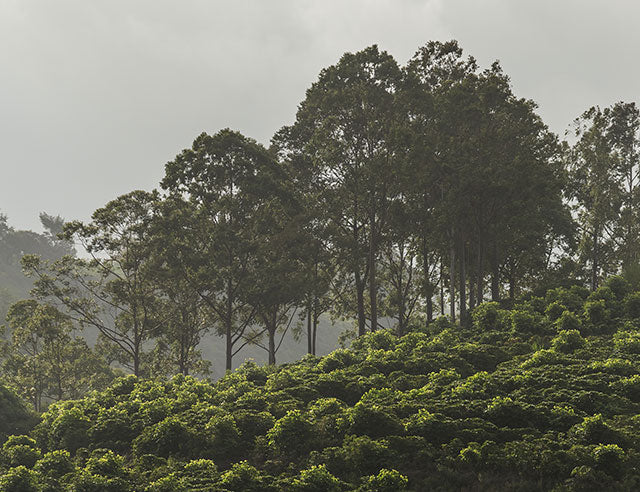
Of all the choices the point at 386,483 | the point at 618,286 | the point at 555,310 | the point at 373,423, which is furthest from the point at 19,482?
the point at 618,286

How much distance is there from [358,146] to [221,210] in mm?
9023

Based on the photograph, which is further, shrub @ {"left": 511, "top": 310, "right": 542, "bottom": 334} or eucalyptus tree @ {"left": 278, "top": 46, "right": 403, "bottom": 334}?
eucalyptus tree @ {"left": 278, "top": 46, "right": 403, "bottom": 334}

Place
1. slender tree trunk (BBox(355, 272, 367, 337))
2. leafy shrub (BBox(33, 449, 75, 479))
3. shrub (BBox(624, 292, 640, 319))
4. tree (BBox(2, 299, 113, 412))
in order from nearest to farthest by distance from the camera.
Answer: leafy shrub (BBox(33, 449, 75, 479)), shrub (BBox(624, 292, 640, 319)), slender tree trunk (BBox(355, 272, 367, 337)), tree (BBox(2, 299, 113, 412))

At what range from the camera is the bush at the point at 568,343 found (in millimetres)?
17586

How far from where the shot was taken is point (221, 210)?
92.9 ft

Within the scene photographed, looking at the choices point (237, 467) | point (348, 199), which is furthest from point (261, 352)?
point (237, 467)

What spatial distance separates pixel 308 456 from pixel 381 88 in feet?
76.5

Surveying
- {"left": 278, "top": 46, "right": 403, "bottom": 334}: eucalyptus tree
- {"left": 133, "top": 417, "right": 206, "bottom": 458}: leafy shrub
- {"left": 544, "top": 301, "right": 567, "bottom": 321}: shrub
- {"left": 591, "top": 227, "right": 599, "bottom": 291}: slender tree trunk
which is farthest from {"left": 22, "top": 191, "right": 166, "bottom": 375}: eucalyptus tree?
{"left": 591, "top": 227, "right": 599, "bottom": 291}: slender tree trunk

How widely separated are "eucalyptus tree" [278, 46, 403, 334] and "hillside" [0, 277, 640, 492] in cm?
1152

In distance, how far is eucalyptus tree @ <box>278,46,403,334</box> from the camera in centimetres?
2934

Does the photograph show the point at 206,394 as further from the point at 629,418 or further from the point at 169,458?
the point at 629,418

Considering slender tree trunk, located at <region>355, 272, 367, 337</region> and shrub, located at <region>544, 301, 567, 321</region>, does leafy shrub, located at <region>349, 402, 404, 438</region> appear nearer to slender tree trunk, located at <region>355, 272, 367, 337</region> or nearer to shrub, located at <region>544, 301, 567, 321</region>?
shrub, located at <region>544, 301, 567, 321</region>

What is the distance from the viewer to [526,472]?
32.5 feet

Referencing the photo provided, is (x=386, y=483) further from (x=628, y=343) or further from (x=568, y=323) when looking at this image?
(x=568, y=323)
